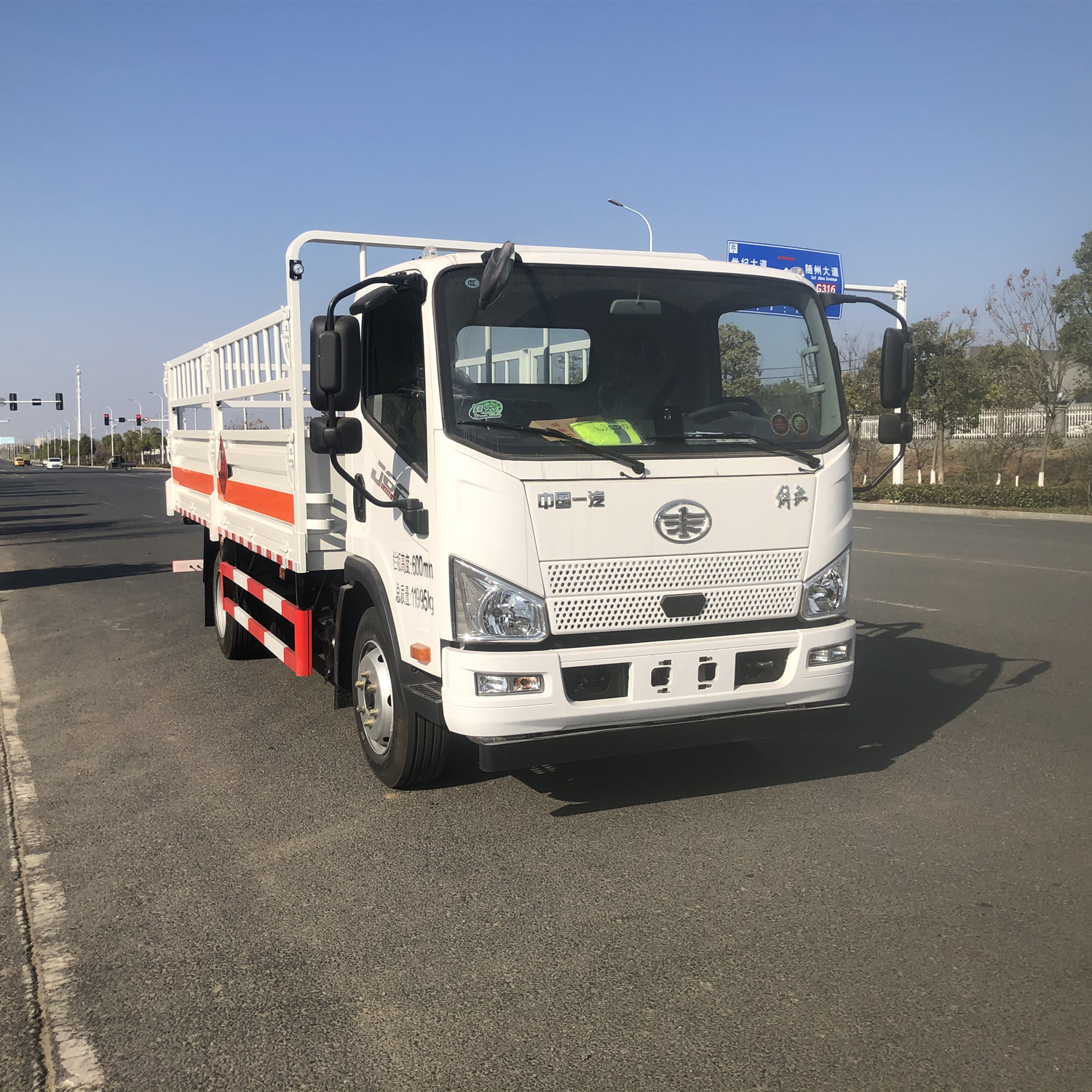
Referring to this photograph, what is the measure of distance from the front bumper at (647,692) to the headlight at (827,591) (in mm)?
74

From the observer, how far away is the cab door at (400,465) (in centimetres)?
454

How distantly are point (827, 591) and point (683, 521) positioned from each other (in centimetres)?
83

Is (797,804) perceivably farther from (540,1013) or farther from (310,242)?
(310,242)

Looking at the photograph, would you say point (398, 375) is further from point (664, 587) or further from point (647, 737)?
point (647, 737)

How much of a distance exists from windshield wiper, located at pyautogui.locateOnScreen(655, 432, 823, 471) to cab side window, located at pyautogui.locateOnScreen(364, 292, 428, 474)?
40.9 inches

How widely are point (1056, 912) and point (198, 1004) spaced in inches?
112

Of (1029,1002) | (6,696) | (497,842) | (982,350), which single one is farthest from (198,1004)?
(982,350)

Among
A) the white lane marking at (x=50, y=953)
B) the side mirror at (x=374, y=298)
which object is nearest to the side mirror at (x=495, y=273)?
the side mirror at (x=374, y=298)

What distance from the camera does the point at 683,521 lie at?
180 inches

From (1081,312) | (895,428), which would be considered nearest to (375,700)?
(895,428)

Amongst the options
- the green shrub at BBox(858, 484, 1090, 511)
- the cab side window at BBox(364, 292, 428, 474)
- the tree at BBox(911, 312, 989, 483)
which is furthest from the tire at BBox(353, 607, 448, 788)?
the tree at BBox(911, 312, 989, 483)

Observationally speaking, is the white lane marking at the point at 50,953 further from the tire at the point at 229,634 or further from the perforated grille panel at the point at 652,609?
the tire at the point at 229,634

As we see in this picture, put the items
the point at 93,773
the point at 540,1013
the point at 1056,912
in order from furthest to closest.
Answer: the point at 93,773, the point at 1056,912, the point at 540,1013

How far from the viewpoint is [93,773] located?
557 cm
